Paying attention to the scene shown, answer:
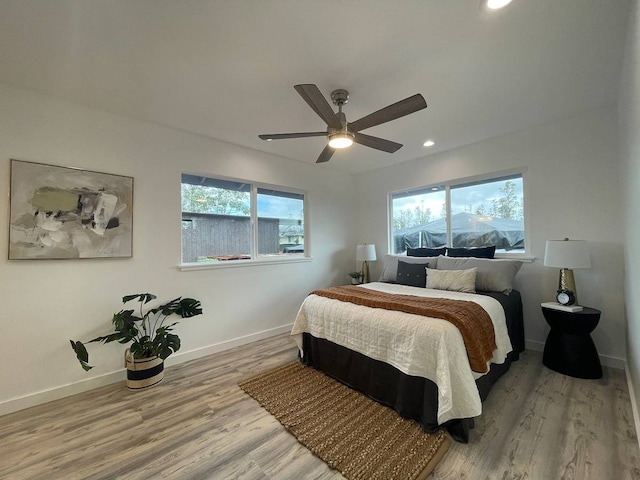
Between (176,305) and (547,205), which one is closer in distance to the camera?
(176,305)

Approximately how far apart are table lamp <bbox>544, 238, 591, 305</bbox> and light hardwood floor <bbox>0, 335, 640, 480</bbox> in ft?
2.77

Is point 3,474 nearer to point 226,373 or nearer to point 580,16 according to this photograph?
point 226,373

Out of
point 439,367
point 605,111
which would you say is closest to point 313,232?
point 439,367

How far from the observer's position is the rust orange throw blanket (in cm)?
179

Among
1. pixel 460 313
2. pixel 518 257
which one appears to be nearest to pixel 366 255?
pixel 518 257

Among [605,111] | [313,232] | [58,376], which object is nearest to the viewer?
[58,376]

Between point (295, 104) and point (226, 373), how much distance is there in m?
2.68

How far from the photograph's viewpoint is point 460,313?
6.48 ft

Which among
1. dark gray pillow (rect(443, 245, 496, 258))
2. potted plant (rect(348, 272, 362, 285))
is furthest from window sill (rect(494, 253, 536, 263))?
potted plant (rect(348, 272, 362, 285))

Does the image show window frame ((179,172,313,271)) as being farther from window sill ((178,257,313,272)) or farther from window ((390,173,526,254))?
window ((390,173,526,254))

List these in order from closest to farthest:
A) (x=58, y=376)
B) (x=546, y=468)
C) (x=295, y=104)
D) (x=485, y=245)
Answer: (x=546, y=468) < (x=58, y=376) < (x=295, y=104) < (x=485, y=245)

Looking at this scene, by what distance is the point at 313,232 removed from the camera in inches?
170

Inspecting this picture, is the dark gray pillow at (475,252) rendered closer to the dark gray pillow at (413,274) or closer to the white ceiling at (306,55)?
the dark gray pillow at (413,274)

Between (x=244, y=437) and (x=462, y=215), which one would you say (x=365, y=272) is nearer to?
(x=462, y=215)
